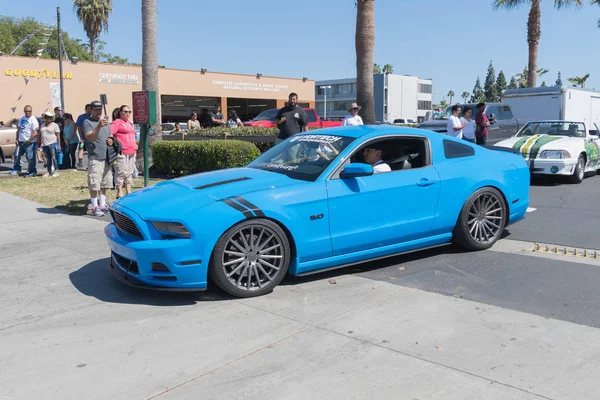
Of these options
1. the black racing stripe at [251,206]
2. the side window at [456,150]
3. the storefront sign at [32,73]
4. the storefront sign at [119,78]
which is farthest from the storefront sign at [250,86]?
the black racing stripe at [251,206]

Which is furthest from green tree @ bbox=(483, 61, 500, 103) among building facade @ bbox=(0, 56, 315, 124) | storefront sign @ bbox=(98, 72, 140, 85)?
storefront sign @ bbox=(98, 72, 140, 85)

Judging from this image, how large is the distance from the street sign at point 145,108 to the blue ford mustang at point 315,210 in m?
4.60

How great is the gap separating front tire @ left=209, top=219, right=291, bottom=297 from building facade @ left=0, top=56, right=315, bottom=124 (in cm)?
3585

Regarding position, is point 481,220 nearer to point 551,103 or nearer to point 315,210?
point 315,210

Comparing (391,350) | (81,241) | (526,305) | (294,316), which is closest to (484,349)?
(391,350)

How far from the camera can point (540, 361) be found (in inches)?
144

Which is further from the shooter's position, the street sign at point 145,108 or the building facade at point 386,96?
the building facade at point 386,96

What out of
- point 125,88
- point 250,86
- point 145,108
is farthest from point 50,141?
point 250,86

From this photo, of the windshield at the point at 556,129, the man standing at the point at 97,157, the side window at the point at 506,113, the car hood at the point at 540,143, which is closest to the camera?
the man standing at the point at 97,157

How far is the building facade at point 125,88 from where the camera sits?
37031 millimetres

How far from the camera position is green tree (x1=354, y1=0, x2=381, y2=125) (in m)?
15.3

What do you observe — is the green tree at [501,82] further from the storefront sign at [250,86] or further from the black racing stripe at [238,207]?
the black racing stripe at [238,207]

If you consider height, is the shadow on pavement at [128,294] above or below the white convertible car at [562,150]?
below

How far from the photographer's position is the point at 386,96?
91.2 metres
